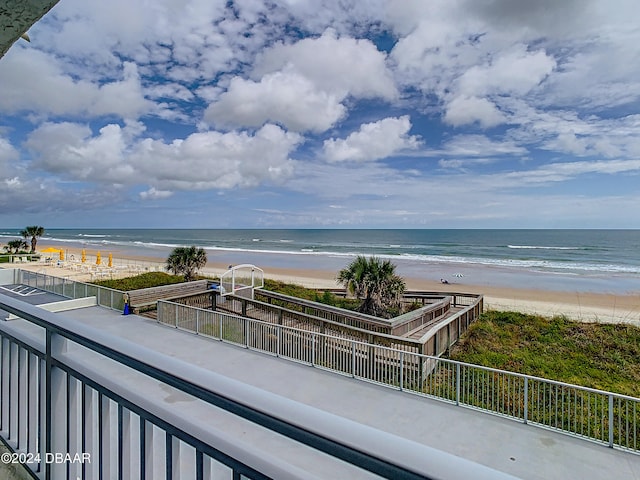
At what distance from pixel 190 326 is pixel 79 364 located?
33.5 feet

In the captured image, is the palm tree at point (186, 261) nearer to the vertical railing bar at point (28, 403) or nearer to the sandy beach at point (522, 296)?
the sandy beach at point (522, 296)

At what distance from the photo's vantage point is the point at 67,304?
510 inches

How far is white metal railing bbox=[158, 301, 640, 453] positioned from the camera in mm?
7168

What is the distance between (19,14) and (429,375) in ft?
26.8

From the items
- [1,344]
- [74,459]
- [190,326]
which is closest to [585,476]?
[74,459]

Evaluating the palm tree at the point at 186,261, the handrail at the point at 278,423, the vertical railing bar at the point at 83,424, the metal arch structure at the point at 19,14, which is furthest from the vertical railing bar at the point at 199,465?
the palm tree at the point at 186,261

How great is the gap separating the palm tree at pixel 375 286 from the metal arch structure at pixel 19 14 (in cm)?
1447

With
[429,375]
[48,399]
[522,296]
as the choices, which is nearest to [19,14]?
[48,399]

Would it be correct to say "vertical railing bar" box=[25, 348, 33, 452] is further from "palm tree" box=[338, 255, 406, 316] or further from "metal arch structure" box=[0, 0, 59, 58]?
"palm tree" box=[338, 255, 406, 316]

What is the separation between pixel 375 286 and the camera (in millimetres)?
15422

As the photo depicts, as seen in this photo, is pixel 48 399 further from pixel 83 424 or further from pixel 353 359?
pixel 353 359

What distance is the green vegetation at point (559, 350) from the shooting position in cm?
1063

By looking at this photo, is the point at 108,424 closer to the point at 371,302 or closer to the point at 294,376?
the point at 294,376

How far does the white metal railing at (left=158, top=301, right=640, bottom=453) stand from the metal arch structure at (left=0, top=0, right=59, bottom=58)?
7021 millimetres
